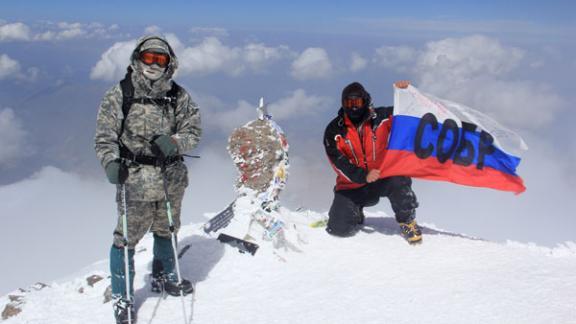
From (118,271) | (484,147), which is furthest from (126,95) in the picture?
(484,147)

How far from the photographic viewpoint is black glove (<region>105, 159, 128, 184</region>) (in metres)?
3.75

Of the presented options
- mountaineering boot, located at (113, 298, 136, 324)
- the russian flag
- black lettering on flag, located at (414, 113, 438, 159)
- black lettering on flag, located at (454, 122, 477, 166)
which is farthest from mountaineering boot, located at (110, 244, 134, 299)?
black lettering on flag, located at (454, 122, 477, 166)

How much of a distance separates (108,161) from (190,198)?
171168 mm

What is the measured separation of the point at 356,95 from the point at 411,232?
2008mm

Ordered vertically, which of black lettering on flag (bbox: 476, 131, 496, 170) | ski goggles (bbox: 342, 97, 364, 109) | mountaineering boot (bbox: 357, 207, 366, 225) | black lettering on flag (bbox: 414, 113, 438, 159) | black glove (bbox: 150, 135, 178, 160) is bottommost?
mountaineering boot (bbox: 357, 207, 366, 225)

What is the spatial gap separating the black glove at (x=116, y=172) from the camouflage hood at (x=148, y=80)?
27.9 inches

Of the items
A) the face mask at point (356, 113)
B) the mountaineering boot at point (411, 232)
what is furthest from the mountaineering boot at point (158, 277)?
the mountaineering boot at point (411, 232)

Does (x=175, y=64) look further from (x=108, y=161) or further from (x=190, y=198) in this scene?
(x=190, y=198)

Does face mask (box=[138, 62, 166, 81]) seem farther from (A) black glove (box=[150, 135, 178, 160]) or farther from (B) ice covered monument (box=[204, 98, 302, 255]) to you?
(B) ice covered monument (box=[204, 98, 302, 255])

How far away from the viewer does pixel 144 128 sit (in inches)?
159

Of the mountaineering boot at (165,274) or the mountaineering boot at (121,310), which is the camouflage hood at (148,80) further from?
the mountaineering boot at (121,310)

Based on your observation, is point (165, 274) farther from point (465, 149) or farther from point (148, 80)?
point (465, 149)

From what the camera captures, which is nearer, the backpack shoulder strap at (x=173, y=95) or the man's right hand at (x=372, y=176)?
the backpack shoulder strap at (x=173, y=95)

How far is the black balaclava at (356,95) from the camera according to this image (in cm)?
568
